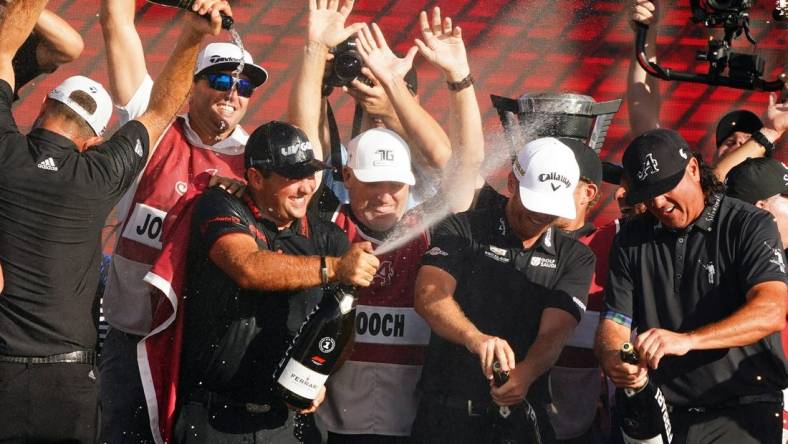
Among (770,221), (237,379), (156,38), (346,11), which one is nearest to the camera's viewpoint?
(237,379)

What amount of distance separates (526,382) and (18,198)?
2.05m

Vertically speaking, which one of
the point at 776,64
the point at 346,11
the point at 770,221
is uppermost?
the point at 346,11

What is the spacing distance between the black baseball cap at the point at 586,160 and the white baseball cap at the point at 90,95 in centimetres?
194

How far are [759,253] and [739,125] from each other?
1.95 m

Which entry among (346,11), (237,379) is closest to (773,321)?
(237,379)

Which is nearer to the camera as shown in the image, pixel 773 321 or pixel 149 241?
pixel 773 321

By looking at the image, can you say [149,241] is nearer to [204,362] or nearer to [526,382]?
[204,362]

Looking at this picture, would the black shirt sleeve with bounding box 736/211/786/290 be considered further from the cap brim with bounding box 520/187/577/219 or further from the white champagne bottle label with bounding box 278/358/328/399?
the white champagne bottle label with bounding box 278/358/328/399

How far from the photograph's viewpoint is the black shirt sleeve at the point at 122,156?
14.5ft

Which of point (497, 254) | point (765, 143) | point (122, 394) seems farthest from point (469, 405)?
point (765, 143)

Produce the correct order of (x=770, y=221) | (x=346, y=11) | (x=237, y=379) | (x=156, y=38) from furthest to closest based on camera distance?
(x=156, y=38) < (x=346, y=11) < (x=770, y=221) < (x=237, y=379)

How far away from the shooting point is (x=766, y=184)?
5.34 m

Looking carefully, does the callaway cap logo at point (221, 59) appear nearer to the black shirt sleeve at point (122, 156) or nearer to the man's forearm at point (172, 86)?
the man's forearm at point (172, 86)

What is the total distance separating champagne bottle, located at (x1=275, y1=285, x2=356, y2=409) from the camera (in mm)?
4129
